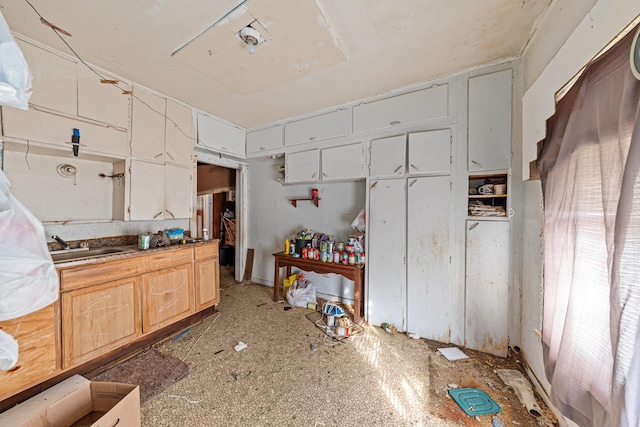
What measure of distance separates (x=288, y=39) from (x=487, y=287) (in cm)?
266

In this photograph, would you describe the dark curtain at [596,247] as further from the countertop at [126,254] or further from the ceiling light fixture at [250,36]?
the countertop at [126,254]

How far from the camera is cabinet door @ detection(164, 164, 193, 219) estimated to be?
2.57 metres

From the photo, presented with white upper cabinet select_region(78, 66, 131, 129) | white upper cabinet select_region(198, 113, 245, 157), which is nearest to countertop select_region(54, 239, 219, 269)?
white upper cabinet select_region(78, 66, 131, 129)

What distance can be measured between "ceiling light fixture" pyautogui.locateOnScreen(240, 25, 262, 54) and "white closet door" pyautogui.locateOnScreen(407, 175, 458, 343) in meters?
1.84

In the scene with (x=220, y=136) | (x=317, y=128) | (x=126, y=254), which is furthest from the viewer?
(x=220, y=136)

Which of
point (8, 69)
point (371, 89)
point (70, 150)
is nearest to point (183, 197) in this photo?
point (70, 150)

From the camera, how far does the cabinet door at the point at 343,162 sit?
2570 millimetres

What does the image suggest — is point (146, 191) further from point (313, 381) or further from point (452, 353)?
point (452, 353)

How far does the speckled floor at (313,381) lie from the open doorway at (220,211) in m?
2.57

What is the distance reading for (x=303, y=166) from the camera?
9.71ft

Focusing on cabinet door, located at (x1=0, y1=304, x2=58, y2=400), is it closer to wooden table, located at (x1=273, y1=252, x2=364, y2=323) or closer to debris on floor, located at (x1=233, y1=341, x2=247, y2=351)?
debris on floor, located at (x1=233, y1=341, x2=247, y2=351)

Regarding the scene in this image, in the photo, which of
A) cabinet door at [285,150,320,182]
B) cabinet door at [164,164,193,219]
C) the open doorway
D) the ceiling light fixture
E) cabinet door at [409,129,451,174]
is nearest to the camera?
the ceiling light fixture

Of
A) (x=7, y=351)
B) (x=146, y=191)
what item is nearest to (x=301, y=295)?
(x=146, y=191)

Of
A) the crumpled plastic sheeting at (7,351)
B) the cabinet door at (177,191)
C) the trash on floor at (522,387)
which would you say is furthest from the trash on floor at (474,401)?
the cabinet door at (177,191)
